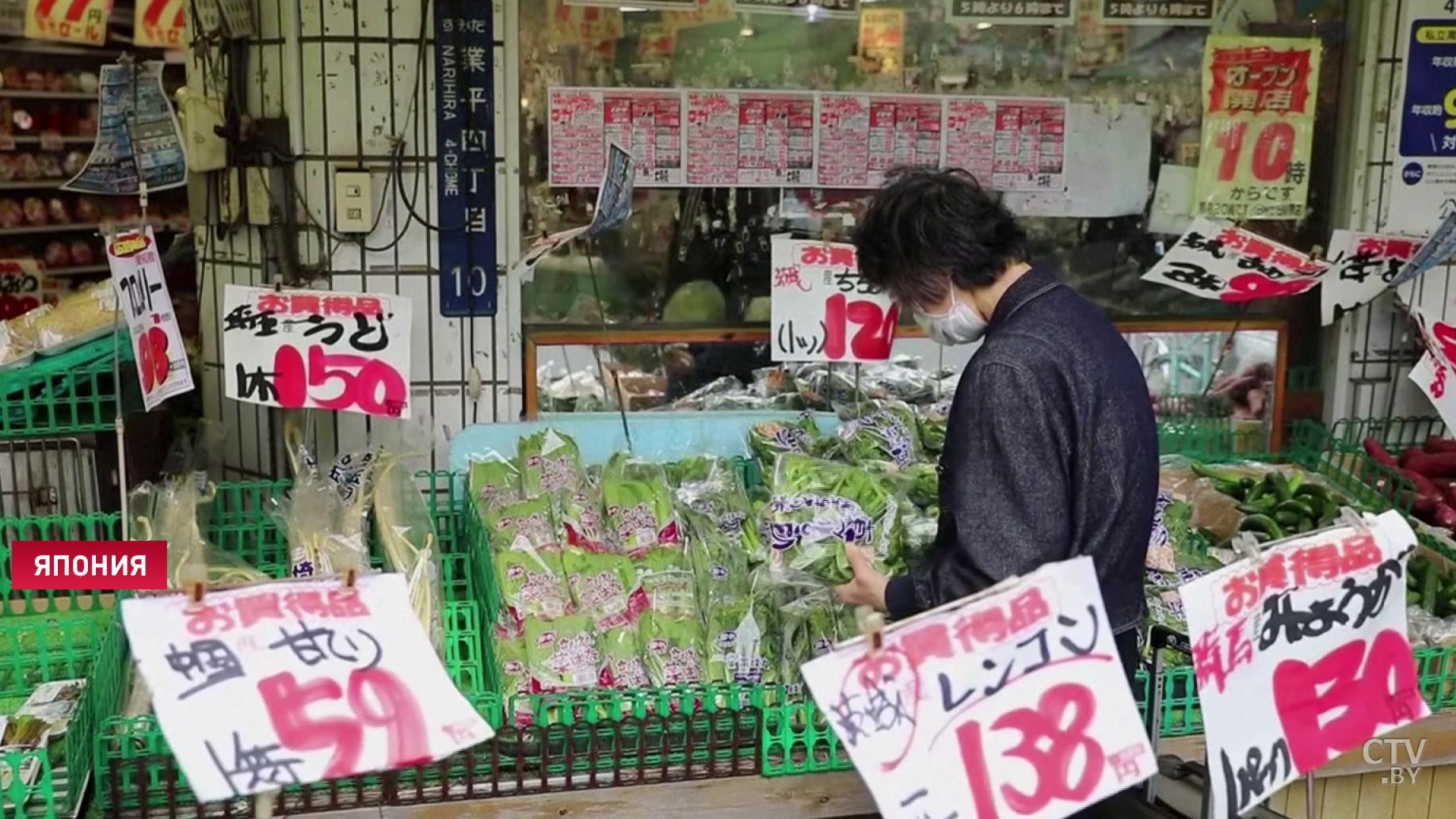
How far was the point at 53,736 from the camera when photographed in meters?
2.82

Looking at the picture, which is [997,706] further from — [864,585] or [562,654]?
[562,654]

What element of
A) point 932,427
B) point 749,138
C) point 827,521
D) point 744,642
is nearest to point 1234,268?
point 932,427

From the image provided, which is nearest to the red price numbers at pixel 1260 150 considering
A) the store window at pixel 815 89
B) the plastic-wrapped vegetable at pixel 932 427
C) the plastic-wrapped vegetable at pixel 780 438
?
the store window at pixel 815 89

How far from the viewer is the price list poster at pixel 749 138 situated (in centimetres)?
461

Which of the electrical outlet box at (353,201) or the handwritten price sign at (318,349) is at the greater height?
the electrical outlet box at (353,201)

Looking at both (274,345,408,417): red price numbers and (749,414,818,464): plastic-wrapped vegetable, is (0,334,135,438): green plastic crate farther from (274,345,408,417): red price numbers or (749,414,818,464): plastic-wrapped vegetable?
(749,414,818,464): plastic-wrapped vegetable

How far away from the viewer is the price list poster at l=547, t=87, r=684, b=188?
4484mm

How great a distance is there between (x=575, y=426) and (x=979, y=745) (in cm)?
251

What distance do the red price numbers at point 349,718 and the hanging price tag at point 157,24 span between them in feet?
12.9

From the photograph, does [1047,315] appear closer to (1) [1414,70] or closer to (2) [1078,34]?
(2) [1078,34]

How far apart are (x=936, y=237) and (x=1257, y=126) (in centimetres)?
292

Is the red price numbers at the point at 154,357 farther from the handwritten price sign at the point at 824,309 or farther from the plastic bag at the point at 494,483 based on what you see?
the handwritten price sign at the point at 824,309

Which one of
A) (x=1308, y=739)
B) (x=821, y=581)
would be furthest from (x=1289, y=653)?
(x=821, y=581)

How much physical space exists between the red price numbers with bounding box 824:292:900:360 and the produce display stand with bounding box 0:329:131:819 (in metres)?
1.99
